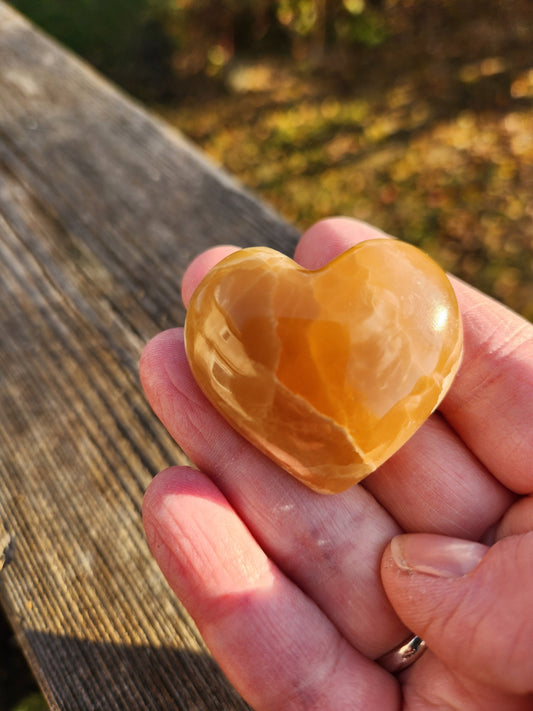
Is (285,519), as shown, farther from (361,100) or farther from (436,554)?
(361,100)

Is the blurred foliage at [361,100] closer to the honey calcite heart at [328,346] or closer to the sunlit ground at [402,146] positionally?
the sunlit ground at [402,146]

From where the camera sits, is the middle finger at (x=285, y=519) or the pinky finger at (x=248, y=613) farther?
the middle finger at (x=285, y=519)

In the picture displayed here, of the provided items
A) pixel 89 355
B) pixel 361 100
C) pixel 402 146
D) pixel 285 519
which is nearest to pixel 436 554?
pixel 285 519

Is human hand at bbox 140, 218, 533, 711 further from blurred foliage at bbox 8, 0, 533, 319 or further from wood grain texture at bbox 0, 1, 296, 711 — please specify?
blurred foliage at bbox 8, 0, 533, 319

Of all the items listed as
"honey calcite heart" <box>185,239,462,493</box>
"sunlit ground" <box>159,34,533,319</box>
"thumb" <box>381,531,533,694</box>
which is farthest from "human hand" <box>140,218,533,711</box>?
"sunlit ground" <box>159,34,533,319</box>

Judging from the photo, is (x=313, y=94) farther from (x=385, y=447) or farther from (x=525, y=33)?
(x=385, y=447)

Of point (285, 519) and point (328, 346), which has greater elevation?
point (328, 346)

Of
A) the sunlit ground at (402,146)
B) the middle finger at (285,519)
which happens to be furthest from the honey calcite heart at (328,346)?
the sunlit ground at (402,146)
